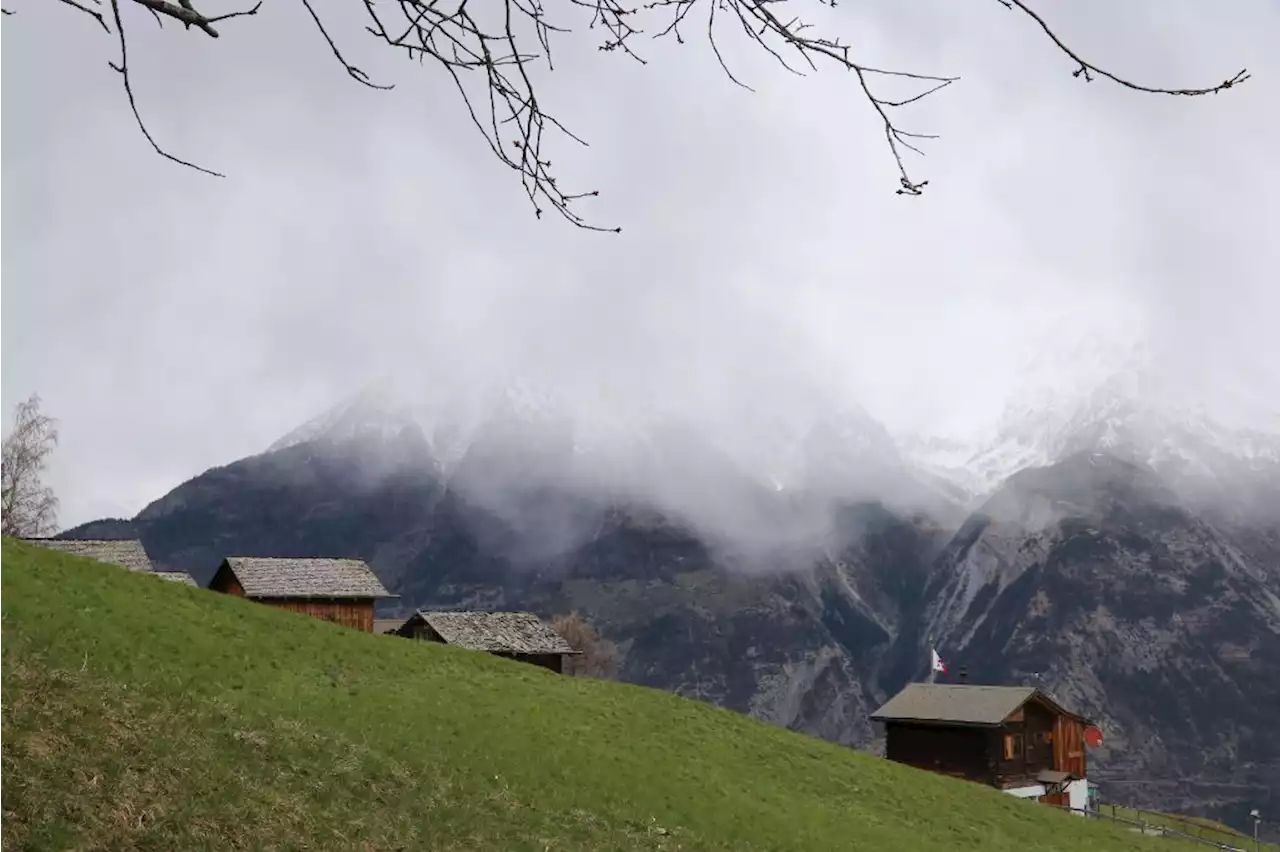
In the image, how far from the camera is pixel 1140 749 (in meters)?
149

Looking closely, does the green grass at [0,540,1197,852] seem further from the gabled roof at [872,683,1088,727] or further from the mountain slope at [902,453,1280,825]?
the mountain slope at [902,453,1280,825]

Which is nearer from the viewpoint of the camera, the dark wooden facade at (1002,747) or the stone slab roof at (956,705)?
the dark wooden facade at (1002,747)

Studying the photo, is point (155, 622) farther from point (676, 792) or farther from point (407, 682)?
point (676, 792)

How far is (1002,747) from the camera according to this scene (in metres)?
53.7

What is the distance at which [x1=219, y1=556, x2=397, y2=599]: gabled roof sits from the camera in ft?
174

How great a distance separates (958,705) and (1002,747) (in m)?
3.37

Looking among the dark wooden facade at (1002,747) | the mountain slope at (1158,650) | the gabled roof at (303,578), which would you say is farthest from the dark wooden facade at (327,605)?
the mountain slope at (1158,650)

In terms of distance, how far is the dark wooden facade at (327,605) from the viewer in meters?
52.9

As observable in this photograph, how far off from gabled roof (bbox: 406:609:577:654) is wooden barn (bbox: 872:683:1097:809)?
19691 millimetres

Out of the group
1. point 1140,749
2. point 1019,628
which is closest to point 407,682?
point 1140,749

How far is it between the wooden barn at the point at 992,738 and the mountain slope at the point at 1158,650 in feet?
271

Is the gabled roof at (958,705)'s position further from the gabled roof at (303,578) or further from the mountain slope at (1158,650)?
the mountain slope at (1158,650)

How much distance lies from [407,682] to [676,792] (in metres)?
9.64

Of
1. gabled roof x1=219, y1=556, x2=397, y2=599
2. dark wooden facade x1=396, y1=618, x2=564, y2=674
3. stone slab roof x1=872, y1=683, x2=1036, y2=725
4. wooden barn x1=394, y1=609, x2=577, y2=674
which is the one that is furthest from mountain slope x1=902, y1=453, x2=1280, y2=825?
gabled roof x1=219, y1=556, x2=397, y2=599
